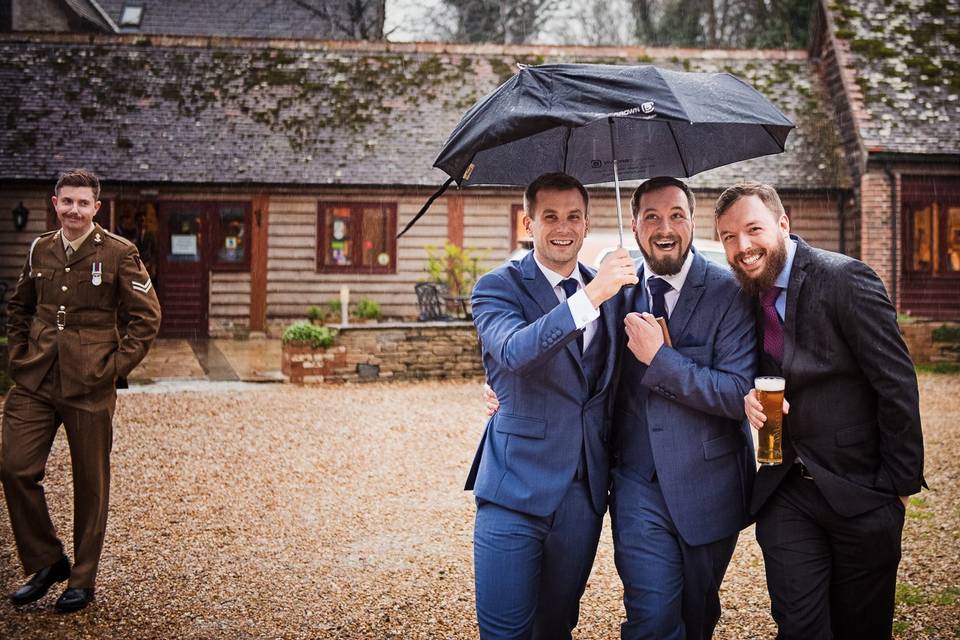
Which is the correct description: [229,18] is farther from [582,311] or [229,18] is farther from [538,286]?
[582,311]

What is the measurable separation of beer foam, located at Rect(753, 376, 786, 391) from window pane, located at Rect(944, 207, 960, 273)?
678 inches

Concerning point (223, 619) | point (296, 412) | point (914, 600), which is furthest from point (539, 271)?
point (296, 412)

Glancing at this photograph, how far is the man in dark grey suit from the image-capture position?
308 cm

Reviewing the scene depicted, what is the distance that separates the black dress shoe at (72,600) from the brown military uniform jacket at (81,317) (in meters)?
0.94

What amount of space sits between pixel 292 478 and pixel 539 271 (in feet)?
15.9

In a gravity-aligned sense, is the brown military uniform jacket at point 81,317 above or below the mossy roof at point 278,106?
below

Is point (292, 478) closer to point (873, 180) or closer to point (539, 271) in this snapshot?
point (539, 271)

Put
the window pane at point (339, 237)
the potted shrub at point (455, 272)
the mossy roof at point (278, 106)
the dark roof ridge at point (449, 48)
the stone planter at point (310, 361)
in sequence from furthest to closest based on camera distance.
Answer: the dark roof ridge at point (449, 48), the window pane at point (339, 237), the mossy roof at point (278, 106), the potted shrub at point (455, 272), the stone planter at point (310, 361)

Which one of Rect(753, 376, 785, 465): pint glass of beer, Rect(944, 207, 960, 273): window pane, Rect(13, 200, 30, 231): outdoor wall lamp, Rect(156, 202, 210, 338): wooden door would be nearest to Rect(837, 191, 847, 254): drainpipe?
Rect(944, 207, 960, 273): window pane

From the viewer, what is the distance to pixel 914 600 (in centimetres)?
470

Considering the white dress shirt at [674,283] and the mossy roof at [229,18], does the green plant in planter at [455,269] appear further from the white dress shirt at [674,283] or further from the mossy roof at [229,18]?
the mossy roof at [229,18]

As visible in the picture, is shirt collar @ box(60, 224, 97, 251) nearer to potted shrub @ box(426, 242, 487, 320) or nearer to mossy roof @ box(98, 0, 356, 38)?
potted shrub @ box(426, 242, 487, 320)

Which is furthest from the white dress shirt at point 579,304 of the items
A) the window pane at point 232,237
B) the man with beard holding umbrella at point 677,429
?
the window pane at point 232,237

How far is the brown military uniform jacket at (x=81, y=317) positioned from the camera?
4.73m
